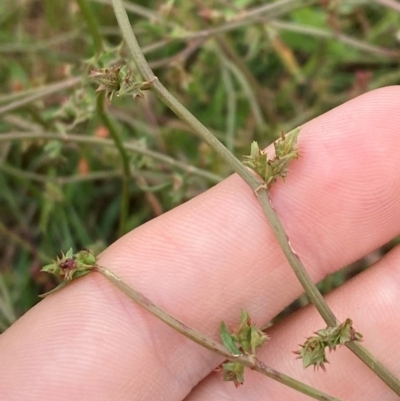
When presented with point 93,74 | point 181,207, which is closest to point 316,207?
point 181,207

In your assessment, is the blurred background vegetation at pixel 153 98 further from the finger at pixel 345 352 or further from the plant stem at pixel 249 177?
the plant stem at pixel 249 177

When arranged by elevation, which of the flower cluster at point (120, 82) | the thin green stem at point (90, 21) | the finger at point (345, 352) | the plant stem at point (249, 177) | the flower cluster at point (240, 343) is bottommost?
the finger at point (345, 352)

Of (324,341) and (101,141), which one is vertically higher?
(101,141)

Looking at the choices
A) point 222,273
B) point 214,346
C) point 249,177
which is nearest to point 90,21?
point 249,177

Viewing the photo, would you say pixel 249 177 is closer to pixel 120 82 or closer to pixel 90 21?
pixel 120 82

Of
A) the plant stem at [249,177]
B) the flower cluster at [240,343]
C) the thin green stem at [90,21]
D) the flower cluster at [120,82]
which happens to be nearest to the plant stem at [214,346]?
the flower cluster at [240,343]

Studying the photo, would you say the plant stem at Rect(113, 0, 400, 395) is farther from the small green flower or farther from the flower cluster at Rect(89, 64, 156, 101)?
the small green flower
